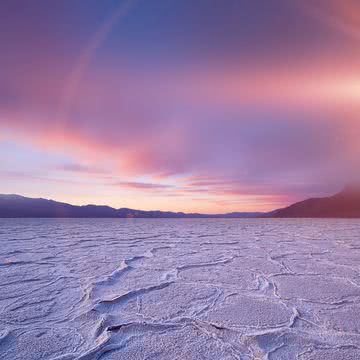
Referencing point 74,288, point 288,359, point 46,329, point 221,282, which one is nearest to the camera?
point 288,359

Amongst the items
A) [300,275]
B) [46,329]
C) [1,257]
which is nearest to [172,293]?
[46,329]

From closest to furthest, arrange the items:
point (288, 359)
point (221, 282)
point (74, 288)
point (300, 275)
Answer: point (288, 359) → point (74, 288) → point (221, 282) → point (300, 275)

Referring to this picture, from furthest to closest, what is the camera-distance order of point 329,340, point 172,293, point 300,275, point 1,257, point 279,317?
point 1,257, point 300,275, point 172,293, point 279,317, point 329,340

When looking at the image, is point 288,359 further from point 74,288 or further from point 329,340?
point 74,288

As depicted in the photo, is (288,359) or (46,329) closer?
(288,359)

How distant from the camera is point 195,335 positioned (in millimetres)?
1455

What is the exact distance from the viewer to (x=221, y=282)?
8.17 ft

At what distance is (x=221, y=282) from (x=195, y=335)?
1.08m

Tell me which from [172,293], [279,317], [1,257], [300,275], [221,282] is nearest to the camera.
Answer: [279,317]

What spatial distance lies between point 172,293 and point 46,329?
903 mm

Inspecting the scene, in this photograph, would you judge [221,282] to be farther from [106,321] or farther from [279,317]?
[106,321]

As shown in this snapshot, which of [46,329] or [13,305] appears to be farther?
[13,305]

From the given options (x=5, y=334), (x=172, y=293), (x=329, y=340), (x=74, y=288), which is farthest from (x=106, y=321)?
(x=329, y=340)

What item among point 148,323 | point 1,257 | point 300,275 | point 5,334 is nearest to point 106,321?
point 148,323
